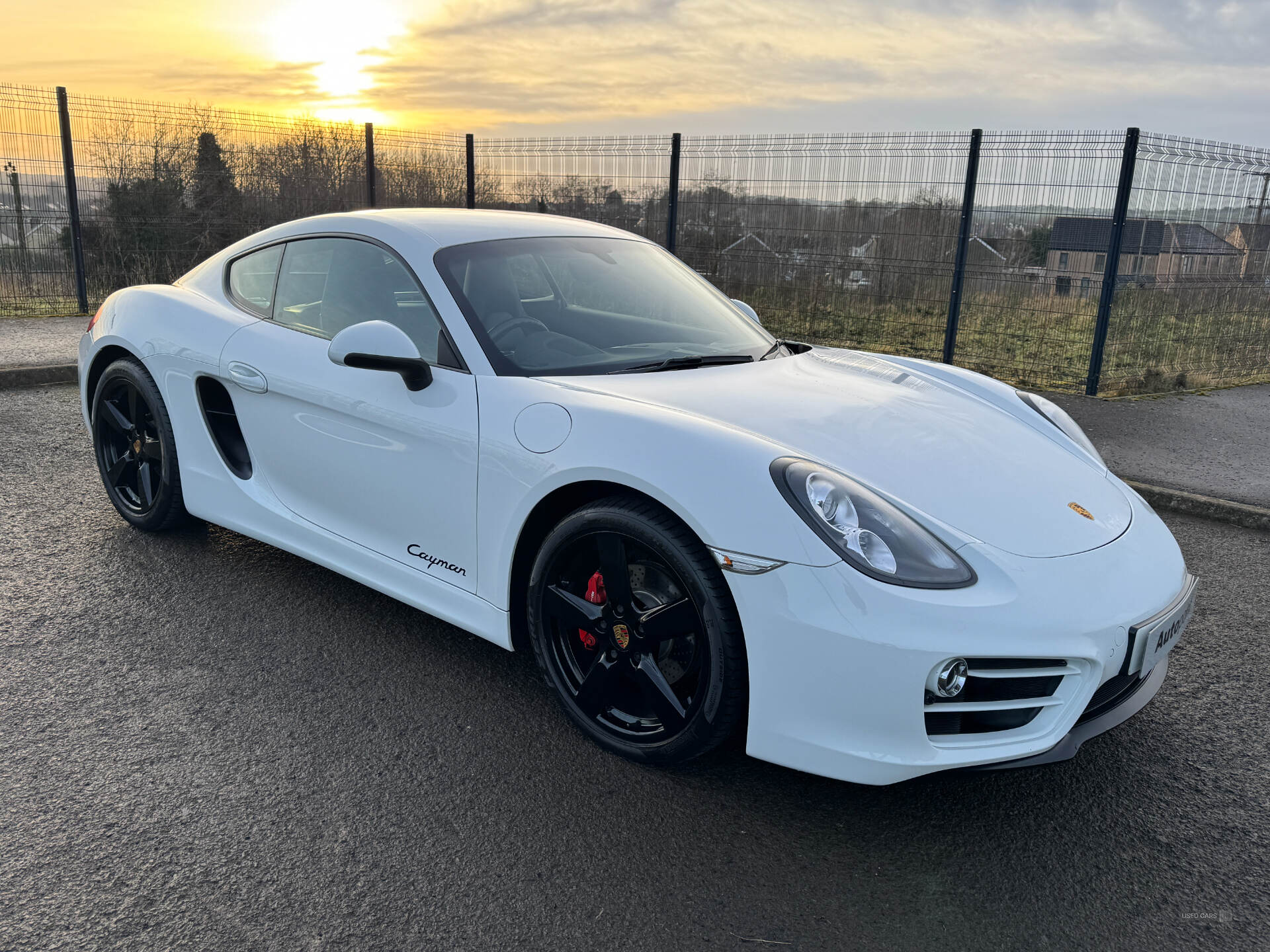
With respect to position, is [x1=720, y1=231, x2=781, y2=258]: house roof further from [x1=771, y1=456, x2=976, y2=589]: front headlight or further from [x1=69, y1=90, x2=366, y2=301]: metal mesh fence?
[x1=771, y1=456, x2=976, y2=589]: front headlight

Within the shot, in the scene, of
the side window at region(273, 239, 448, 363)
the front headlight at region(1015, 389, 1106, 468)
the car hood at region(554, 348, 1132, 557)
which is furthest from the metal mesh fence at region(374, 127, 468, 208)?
the car hood at region(554, 348, 1132, 557)

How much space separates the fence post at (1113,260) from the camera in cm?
805

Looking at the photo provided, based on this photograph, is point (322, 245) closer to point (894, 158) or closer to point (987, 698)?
point (987, 698)

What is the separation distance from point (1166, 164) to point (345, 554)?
7.92m

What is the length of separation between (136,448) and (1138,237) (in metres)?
7.84

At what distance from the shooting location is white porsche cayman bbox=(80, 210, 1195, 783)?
2.23 m

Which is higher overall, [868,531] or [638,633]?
[868,531]

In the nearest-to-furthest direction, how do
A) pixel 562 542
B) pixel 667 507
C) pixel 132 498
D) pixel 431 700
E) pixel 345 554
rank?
pixel 667 507 < pixel 562 542 < pixel 431 700 < pixel 345 554 < pixel 132 498

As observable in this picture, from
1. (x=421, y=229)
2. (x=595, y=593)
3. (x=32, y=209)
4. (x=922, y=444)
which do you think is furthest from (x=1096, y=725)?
(x=32, y=209)

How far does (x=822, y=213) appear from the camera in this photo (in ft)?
32.3

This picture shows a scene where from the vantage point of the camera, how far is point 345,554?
332 centimetres

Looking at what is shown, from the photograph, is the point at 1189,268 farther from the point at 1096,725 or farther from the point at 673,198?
the point at 1096,725

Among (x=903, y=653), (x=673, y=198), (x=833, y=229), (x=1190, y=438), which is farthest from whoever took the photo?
(x=673, y=198)

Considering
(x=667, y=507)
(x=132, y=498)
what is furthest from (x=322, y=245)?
(x=667, y=507)
